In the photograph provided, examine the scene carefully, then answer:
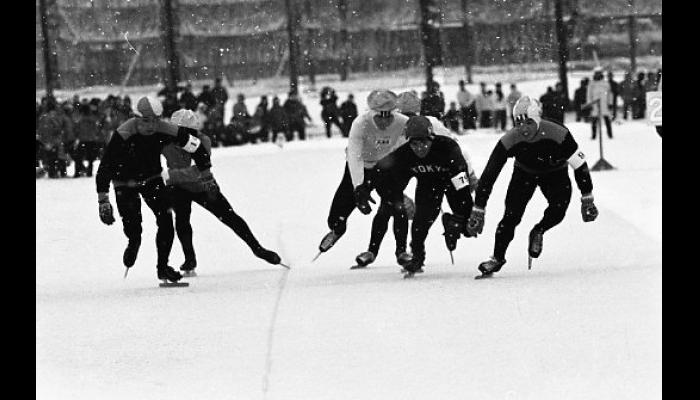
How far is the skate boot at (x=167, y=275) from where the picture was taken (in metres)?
11.5

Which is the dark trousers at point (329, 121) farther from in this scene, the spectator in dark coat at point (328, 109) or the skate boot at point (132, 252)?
the skate boot at point (132, 252)

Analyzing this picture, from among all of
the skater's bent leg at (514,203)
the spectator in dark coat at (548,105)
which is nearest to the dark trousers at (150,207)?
the skater's bent leg at (514,203)

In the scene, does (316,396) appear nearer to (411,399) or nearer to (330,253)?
(411,399)

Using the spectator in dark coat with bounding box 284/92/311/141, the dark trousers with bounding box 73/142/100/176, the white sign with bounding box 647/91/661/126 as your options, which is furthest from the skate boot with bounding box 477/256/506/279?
the spectator in dark coat with bounding box 284/92/311/141

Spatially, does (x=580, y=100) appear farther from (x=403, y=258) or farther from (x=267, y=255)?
(x=403, y=258)

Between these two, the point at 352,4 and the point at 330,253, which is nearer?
the point at 330,253

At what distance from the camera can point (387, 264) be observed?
1299 cm

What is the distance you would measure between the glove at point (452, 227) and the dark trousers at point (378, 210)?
349mm

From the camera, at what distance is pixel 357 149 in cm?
1155

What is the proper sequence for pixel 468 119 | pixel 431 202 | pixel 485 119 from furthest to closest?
pixel 485 119
pixel 468 119
pixel 431 202

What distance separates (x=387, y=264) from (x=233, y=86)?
21.7m

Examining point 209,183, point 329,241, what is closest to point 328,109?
point 329,241

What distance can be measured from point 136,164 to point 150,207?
0.72 m
